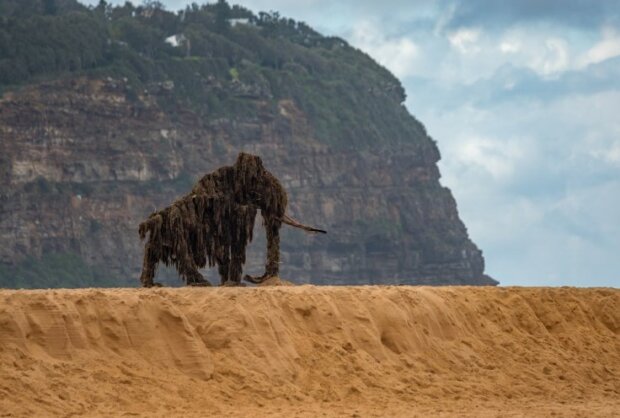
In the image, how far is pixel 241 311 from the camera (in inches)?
977

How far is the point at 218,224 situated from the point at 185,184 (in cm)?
10253

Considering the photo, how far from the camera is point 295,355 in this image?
24.6m

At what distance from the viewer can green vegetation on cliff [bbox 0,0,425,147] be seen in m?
133

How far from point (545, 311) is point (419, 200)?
129 m

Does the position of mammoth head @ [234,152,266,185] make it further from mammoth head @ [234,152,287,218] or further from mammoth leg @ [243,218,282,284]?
mammoth leg @ [243,218,282,284]

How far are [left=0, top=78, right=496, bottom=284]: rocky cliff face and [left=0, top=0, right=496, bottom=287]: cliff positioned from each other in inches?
5.8

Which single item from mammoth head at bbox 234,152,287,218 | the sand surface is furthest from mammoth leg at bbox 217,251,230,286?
the sand surface

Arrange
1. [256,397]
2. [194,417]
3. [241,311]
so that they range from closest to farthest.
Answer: [194,417]
[256,397]
[241,311]

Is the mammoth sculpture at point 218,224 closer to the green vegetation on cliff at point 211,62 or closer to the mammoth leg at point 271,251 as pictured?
the mammoth leg at point 271,251

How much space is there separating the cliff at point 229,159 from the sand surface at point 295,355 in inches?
3633

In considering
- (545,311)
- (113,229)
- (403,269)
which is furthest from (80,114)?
(545,311)

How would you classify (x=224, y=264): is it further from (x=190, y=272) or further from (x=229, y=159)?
(x=229, y=159)

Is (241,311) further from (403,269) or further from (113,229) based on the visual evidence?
(403,269)

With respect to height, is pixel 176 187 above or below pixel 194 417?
above
